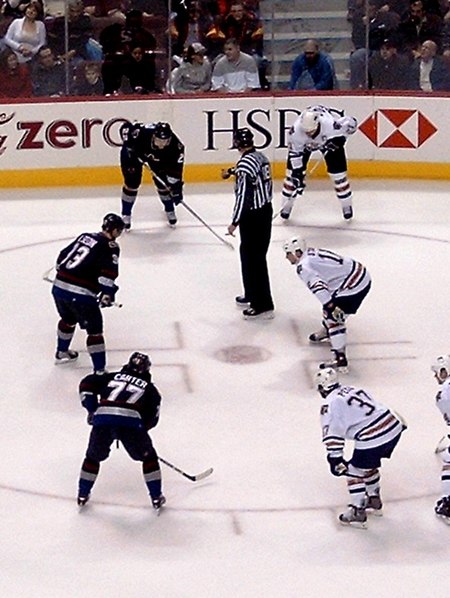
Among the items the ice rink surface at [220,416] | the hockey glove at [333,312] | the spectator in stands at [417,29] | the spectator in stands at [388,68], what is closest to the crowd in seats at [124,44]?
the spectator in stands at [388,68]

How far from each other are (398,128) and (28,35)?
328 centimetres

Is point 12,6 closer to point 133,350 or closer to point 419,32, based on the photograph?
point 419,32

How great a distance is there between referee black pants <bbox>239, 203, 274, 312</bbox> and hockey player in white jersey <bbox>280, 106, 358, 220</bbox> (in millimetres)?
1862

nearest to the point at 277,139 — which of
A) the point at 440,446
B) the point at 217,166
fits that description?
the point at 217,166

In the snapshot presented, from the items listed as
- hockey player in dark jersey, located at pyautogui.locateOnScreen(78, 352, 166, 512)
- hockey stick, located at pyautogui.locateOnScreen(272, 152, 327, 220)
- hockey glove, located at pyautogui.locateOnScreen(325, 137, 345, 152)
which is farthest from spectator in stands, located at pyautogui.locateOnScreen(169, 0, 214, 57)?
hockey player in dark jersey, located at pyautogui.locateOnScreen(78, 352, 166, 512)

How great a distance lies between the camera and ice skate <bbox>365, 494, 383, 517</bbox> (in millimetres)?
7992

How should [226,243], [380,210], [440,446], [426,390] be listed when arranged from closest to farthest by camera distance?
[440,446] < [426,390] < [226,243] < [380,210]

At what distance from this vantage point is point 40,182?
14.4 meters

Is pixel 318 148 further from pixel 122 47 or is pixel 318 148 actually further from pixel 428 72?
pixel 122 47

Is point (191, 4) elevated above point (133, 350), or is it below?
above

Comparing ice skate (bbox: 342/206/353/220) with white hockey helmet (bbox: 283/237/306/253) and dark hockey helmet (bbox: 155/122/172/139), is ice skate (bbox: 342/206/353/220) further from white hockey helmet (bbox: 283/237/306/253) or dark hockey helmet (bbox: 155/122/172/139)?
white hockey helmet (bbox: 283/237/306/253)

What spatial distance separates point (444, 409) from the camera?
782 cm

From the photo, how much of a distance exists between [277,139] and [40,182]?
210cm

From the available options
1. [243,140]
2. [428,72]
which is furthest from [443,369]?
[428,72]
